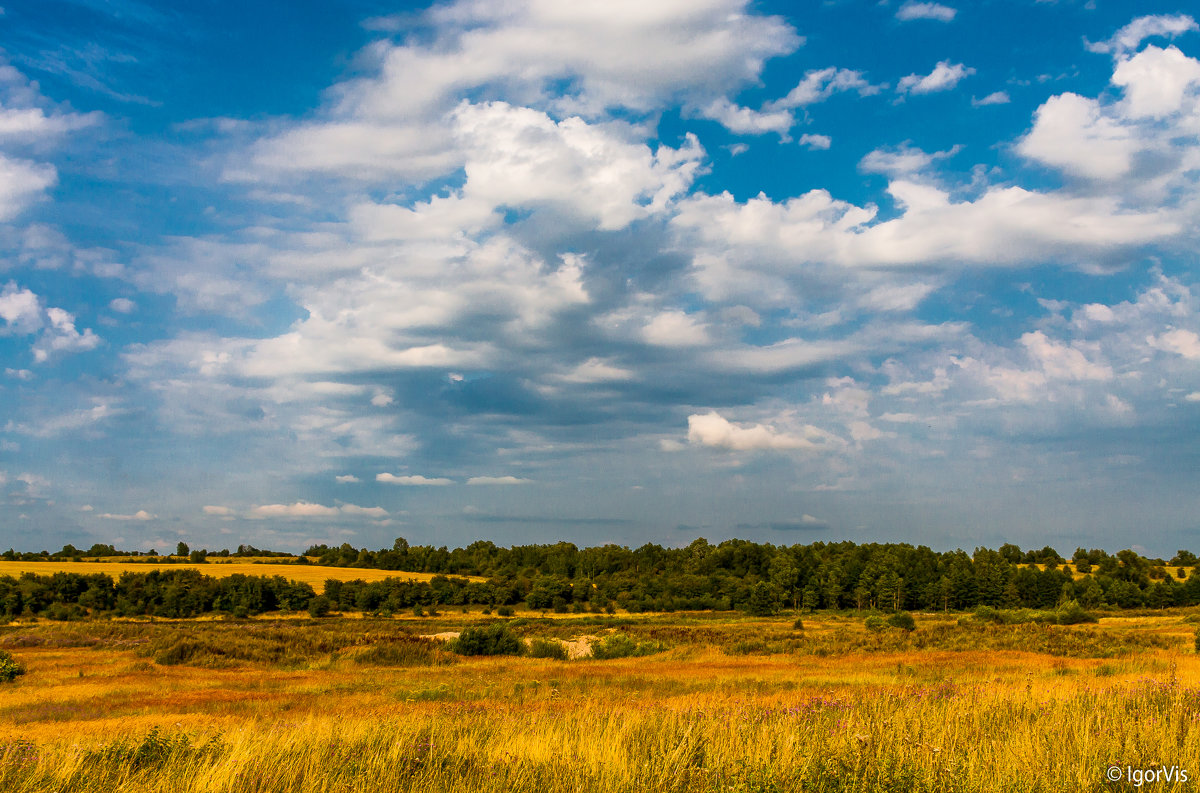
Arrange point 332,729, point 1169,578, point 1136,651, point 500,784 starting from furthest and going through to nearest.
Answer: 1. point 1169,578
2. point 1136,651
3. point 332,729
4. point 500,784

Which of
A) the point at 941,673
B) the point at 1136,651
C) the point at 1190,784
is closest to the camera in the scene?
the point at 1190,784

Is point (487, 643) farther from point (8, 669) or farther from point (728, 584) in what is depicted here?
point (728, 584)

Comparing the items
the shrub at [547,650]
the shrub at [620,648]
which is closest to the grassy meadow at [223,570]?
the shrub at [547,650]

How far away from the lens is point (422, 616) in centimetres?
9231

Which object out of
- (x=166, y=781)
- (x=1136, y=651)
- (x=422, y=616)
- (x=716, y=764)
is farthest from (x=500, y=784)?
(x=422, y=616)

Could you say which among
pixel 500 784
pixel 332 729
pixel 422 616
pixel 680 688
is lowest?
pixel 422 616

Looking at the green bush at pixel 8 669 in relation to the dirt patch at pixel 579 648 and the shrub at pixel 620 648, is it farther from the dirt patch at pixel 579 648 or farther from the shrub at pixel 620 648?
the shrub at pixel 620 648

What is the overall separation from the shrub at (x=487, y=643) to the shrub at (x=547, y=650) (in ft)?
3.69

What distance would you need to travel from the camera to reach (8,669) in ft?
101

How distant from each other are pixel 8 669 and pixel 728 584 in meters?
100

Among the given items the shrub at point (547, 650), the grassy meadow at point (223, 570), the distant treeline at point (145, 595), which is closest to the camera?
the shrub at point (547, 650)

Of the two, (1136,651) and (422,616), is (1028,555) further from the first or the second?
(1136,651)

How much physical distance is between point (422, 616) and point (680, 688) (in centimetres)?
7789

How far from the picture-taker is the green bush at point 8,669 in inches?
1186
